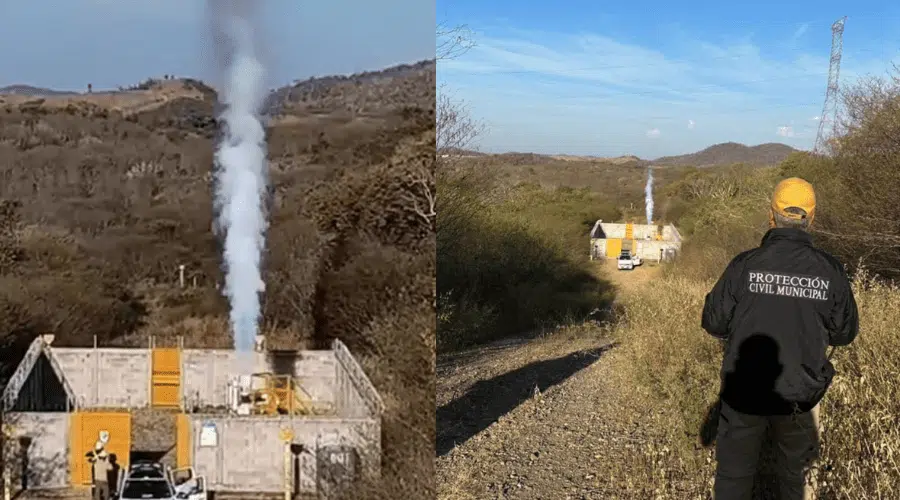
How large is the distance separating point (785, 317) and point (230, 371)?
79.1 inches

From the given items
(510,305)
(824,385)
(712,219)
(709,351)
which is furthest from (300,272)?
(712,219)

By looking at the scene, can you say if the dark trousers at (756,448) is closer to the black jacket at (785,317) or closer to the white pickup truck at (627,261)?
the black jacket at (785,317)

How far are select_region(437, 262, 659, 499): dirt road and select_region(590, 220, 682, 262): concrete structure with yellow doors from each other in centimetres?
2423

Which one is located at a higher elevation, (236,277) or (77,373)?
(236,277)

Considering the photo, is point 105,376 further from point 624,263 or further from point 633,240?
point 633,240

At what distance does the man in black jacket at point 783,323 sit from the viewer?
2791 mm

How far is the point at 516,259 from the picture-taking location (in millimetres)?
18250

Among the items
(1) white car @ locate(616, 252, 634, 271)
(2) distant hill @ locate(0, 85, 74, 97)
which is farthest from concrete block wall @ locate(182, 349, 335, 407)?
(1) white car @ locate(616, 252, 634, 271)

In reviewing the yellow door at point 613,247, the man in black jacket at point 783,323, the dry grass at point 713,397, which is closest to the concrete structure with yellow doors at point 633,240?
the yellow door at point 613,247

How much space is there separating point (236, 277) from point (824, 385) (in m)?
2.20

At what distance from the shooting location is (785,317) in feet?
9.16

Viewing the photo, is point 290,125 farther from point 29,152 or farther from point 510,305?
point 510,305

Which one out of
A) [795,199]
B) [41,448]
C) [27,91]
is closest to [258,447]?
[41,448]

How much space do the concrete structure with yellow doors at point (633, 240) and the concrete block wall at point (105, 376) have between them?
31.6 m
